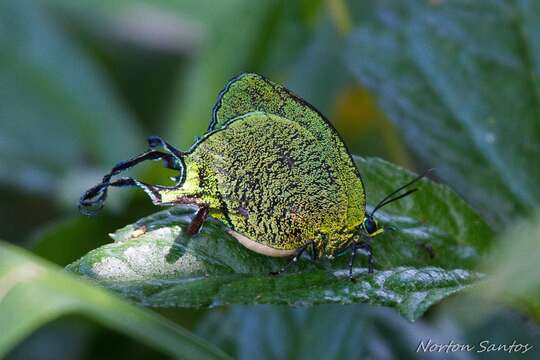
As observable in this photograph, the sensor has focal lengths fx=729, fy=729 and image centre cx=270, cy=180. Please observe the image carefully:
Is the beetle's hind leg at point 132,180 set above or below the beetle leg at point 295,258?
above

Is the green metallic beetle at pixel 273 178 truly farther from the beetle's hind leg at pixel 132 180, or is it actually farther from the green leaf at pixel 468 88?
the green leaf at pixel 468 88

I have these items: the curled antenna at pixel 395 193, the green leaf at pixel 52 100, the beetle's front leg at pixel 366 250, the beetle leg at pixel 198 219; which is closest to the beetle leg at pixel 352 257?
the beetle's front leg at pixel 366 250

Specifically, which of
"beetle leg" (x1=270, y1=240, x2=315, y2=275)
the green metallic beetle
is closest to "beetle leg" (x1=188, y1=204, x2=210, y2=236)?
the green metallic beetle

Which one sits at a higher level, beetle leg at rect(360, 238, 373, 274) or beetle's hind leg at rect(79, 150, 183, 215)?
beetle's hind leg at rect(79, 150, 183, 215)

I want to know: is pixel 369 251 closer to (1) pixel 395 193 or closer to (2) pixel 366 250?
(2) pixel 366 250

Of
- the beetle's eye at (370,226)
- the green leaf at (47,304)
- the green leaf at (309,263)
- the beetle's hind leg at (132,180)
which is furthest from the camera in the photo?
the beetle's eye at (370,226)

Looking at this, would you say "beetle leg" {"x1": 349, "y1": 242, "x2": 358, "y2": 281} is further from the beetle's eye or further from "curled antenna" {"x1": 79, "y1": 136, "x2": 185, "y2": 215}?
"curled antenna" {"x1": 79, "y1": 136, "x2": 185, "y2": 215}

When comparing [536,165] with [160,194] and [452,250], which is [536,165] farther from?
[160,194]
